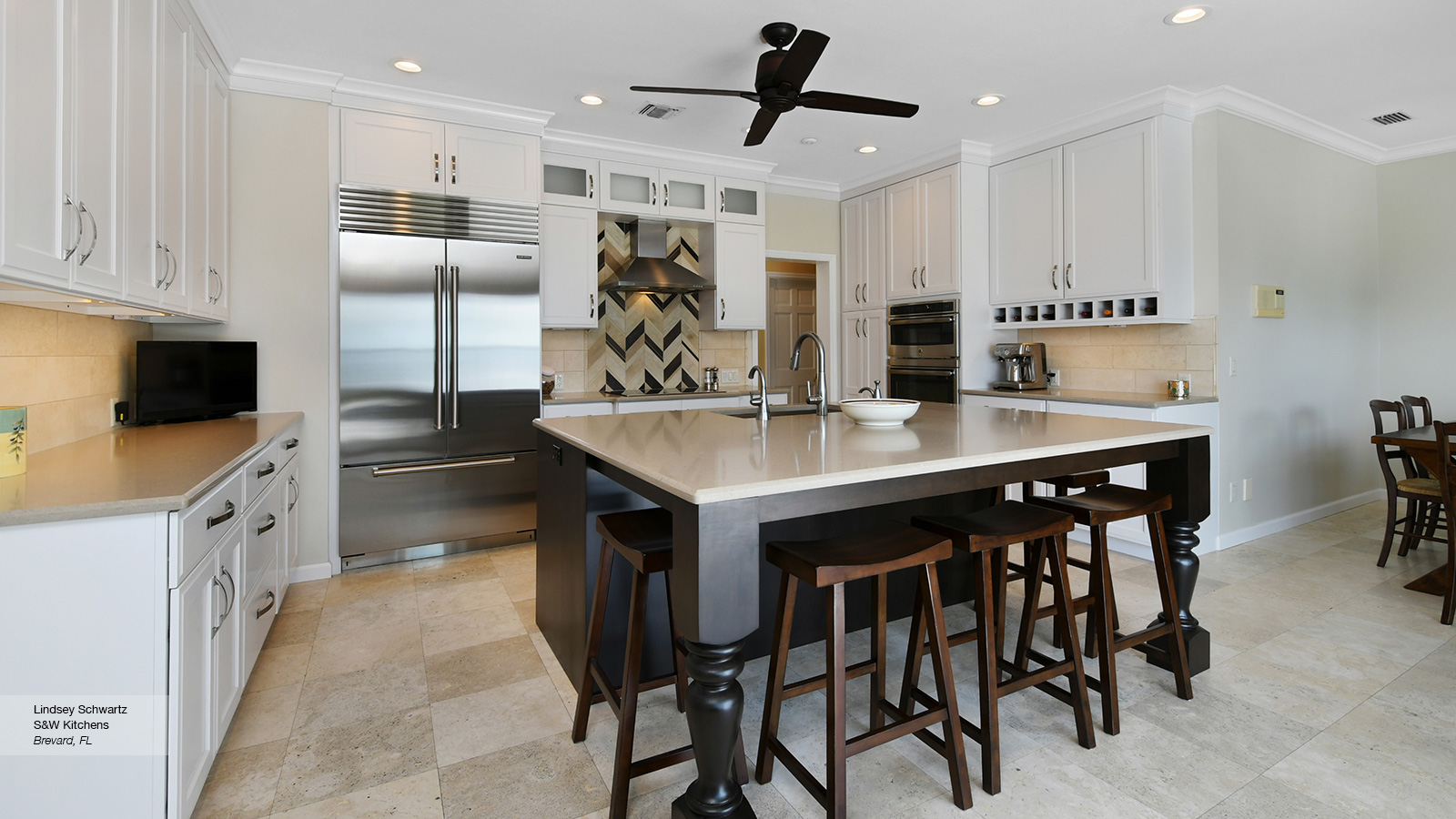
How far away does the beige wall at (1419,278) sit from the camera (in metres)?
4.64

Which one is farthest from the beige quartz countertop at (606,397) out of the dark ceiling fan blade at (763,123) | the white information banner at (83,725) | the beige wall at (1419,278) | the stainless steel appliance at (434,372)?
the beige wall at (1419,278)

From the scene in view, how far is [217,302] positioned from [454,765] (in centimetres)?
249

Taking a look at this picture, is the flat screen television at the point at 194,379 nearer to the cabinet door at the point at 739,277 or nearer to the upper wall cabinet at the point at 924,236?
the cabinet door at the point at 739,277

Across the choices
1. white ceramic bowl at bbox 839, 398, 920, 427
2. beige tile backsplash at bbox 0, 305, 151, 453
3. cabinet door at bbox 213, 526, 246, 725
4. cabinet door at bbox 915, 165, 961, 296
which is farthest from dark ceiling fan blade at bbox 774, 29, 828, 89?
beige tile backsplash at bbox 0, 305, 151, 453

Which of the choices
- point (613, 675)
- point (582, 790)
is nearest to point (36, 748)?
point (582, 790)

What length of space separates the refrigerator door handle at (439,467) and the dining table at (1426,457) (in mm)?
4412

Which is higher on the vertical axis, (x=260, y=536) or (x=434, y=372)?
(x=434, y=372)

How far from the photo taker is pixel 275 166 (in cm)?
346

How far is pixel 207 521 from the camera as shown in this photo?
173 cm

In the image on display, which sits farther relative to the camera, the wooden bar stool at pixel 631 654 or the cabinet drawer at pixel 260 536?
the cabinet drawer at pixel 260 536

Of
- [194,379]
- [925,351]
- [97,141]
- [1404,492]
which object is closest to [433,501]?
[194,379]

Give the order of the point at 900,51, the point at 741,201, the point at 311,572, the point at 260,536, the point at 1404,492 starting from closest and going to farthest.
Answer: the point at 260,536, the point at 900,51, the point at 1404,492, the point at 311,572, the point at 741,201

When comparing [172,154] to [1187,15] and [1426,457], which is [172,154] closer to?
[1187,15]

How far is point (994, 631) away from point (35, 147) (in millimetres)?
2623
